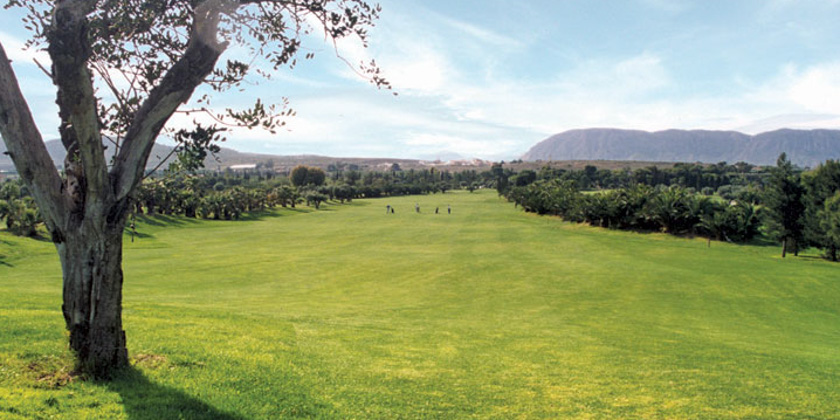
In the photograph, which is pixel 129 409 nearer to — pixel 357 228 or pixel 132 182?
pixel 132 182

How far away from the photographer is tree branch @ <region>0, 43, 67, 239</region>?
21.7ft

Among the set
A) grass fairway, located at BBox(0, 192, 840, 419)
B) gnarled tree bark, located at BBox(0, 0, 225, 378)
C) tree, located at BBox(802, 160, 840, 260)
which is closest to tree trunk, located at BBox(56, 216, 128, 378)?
gnarled tree bark, located at BBox(0, 0, 225, 378)

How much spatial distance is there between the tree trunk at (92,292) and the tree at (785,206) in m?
49.2

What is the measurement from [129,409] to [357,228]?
5848 cm

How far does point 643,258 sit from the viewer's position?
3866 centimetres

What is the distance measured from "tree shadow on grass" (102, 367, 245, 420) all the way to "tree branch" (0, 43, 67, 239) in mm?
2580

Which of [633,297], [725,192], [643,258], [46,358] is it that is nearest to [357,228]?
[643,258]

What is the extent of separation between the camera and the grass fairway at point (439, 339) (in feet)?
25.1

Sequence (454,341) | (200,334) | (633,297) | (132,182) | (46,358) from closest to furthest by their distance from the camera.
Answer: (132,182) → (46,358) → (200,334) → (454,341) → (633,297)

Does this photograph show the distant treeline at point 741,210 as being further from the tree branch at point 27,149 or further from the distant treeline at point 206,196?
the tree branch at point 27,149

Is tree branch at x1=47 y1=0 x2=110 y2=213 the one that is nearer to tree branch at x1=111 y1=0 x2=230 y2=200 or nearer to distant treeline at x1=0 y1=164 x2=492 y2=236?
tree branch at x1=111 y1=0 x2=230 y2=200

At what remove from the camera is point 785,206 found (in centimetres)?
4106

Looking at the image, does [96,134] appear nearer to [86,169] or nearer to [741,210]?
[86,169]

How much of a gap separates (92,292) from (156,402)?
1.98 meters
